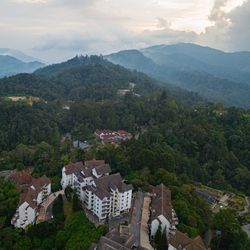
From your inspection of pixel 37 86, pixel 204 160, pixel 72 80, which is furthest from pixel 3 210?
pixel 72 80

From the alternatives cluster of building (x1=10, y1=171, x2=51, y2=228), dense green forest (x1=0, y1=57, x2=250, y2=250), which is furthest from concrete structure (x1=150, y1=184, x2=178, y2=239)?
cluster of building (x1=10, y1=171, x2=51, y2=228)

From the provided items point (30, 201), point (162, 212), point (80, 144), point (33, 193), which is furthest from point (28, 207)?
point (80, 144)

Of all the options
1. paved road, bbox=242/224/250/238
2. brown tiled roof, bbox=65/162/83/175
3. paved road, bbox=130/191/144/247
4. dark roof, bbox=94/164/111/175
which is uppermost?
dark roof, bbox=94/164/111/175

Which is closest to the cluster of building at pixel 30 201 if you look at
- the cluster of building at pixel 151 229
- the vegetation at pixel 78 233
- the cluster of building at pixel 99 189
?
the cluster of building at pixel 99 189

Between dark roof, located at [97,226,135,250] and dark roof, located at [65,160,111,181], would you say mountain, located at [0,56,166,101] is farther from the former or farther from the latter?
dark roof, located at [97,226,135,250]

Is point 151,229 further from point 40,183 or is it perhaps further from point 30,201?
point 40,183

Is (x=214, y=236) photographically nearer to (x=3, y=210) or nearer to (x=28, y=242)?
(x=28, y=242)

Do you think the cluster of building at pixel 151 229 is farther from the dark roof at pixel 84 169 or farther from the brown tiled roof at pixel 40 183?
the brown tiled roof at pixel 40 183
